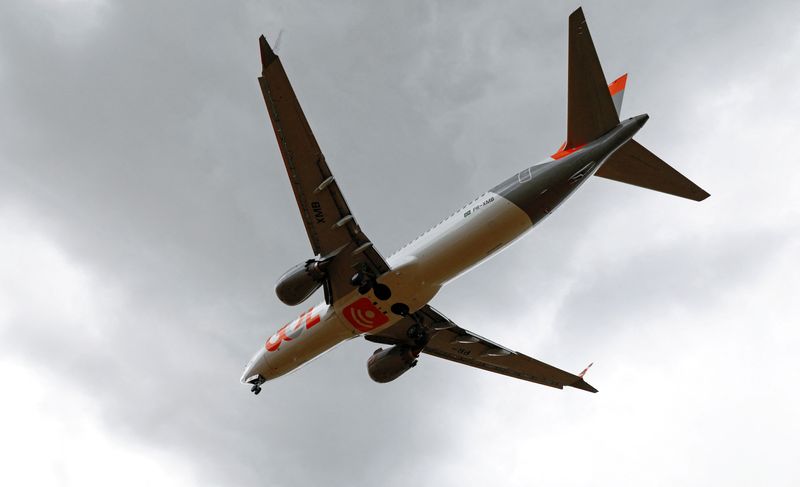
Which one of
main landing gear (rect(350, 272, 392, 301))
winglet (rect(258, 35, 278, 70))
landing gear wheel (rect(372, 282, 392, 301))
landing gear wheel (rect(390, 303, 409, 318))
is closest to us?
winglet (rect(258, 35, 278, 70))

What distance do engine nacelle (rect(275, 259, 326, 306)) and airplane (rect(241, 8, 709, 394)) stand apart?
0.04 meters

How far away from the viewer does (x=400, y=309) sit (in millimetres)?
33438

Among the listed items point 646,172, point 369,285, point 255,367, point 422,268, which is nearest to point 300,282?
point 369,285

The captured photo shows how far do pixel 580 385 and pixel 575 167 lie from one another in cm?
1469

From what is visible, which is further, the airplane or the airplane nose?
the airplane nose

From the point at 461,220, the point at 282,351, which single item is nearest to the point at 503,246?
the point at 461,220

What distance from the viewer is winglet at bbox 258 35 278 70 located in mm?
26953

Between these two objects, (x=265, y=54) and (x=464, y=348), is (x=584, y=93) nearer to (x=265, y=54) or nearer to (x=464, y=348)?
(x=265, y=54)

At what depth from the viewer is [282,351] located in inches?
1459

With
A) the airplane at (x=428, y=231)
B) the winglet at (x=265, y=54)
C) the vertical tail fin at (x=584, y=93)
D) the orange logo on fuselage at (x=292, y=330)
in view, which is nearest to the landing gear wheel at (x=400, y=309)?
the airplane at (x=428, y=231)

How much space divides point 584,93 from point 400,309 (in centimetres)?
1097

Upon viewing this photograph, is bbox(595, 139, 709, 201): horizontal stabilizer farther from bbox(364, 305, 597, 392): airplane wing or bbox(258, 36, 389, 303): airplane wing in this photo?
bbox(364, 305, 597, 392): airplane wing

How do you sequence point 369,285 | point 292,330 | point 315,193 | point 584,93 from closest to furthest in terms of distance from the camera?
point 584,93 < point 315,193 < point 369,285 < point 292,330

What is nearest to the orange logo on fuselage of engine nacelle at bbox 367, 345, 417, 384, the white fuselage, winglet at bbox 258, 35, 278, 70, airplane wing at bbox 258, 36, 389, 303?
the white fuselage
